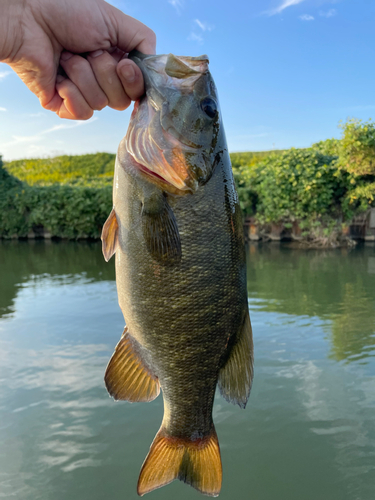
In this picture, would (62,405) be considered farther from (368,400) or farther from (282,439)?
(368,400)

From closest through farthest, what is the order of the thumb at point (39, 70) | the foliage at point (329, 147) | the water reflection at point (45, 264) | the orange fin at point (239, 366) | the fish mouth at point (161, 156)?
the fish mouth at point (161, 156) < the orange fin at point (239, 366) < the thumb at point (39, 70) < the water reflection at point (45, 264) < the foliage at point (329, 147)

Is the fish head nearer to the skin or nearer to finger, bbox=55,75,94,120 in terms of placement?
the skin

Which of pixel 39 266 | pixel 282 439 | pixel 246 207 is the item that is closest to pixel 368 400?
pixel 282 439

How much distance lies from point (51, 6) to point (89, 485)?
11.5ft

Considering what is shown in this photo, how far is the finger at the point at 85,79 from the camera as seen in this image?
6.09 ft

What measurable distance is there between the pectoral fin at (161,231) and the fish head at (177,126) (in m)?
0.08

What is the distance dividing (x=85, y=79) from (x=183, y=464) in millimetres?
1718

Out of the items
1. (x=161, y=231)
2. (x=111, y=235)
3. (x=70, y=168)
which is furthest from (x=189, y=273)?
(x=70, y=168)

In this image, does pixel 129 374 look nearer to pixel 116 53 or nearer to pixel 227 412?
pixel 116 53

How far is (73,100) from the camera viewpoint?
1.94 metres

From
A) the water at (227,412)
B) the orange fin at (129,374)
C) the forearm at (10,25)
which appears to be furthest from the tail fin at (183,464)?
the water at (227,412)

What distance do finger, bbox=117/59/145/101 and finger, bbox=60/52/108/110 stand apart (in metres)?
0.20

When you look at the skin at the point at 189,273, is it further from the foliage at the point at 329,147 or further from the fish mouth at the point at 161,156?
the foliage at the point at 329,147

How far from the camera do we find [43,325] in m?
7.41
